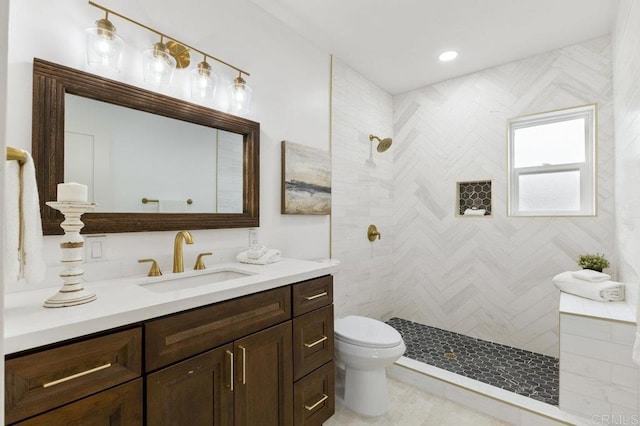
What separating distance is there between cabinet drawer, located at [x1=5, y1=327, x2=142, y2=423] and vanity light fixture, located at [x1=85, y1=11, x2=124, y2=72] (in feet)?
3.81

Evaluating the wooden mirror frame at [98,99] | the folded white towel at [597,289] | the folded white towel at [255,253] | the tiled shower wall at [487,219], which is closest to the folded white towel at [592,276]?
the folded white towel at [597,289]

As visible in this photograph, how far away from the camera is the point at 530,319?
2531 mm

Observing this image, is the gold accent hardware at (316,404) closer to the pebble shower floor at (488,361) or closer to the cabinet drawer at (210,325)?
the cabinet drawer at (210,325)

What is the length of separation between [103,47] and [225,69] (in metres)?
0.65

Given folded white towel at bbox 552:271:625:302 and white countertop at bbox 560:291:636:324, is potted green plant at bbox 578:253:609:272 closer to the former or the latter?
folded white towel at bbox 552:271:625:302

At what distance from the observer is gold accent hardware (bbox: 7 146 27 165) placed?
757 mm

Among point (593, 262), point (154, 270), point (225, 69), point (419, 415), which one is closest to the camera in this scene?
point (154, 270)

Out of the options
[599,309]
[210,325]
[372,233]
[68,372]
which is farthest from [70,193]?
[599,309]

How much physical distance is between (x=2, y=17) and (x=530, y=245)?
318cm

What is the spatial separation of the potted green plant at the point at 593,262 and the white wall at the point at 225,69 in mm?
1902

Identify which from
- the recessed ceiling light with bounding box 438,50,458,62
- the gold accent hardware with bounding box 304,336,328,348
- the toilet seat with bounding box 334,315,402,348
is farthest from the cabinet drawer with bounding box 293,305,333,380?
the recessed ceiling light with bounding box 438,50,458,62

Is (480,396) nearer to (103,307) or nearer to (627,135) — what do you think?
(627,135)

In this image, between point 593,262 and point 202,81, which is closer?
point 202,81

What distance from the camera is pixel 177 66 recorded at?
5.11 ft
